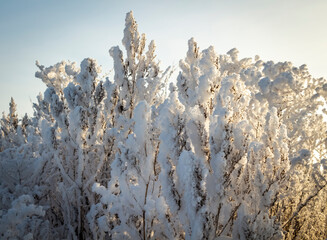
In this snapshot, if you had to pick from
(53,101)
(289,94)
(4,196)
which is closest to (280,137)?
(53,101)

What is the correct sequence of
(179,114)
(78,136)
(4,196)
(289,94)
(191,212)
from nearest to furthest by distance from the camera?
(191,212), (179,114), (78,136), (4,196), (289,94)

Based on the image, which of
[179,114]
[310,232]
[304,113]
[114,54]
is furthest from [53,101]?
[304,113]

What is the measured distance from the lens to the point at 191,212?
141 centimetres

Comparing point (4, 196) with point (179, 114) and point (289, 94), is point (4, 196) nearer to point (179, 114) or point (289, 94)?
point (179, 114)

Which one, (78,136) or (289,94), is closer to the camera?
(78,136)

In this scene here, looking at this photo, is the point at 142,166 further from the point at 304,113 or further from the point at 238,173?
the point at 304,113

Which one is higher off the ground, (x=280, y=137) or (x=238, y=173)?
(x=280, y=137)

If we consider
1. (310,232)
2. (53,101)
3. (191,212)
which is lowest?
(310,232)

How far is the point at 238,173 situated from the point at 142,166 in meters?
0.89

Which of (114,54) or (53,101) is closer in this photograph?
(53,101)

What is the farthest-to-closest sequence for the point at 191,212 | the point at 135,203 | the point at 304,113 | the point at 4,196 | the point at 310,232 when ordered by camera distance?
1. the point at 304,113
2. the point at 310,232
3. the point at 4,196
4. the point at 135,203
5. the point at 191,212

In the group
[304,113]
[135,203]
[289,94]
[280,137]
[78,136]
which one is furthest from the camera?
[304,113]

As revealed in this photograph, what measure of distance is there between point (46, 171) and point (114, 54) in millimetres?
2522

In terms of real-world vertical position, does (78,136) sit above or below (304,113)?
below
